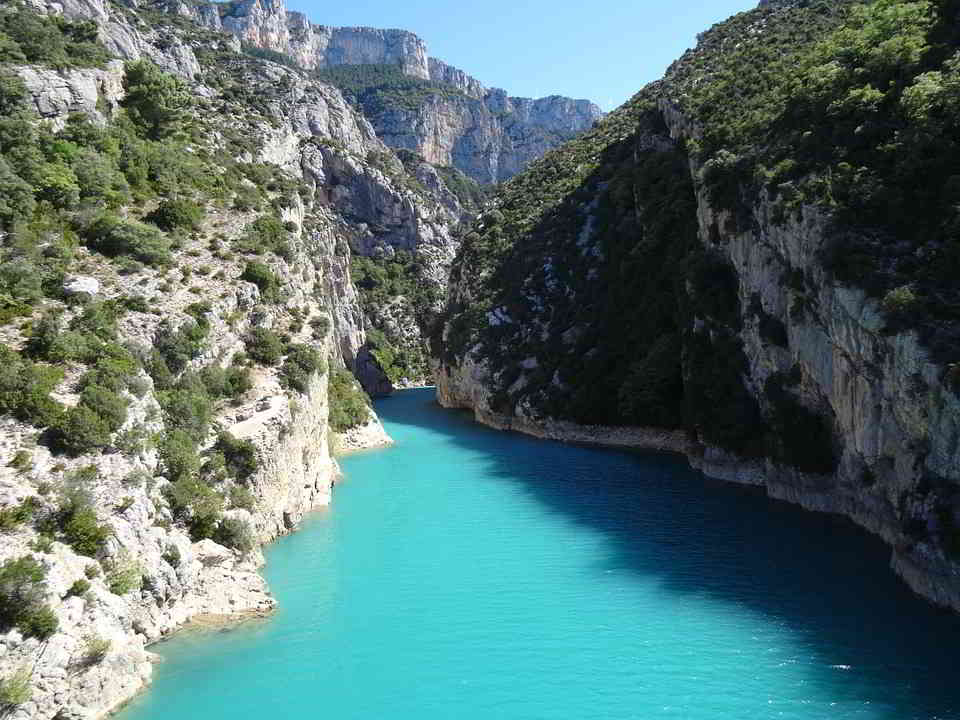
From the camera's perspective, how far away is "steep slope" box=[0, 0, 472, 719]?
1636 centimetres

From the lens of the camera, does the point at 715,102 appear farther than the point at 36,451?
Yes

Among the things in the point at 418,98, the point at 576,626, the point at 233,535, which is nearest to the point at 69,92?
the point at 233,535

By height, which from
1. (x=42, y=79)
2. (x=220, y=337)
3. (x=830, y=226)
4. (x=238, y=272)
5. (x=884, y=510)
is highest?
(x=42, y=79)

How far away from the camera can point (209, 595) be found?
2098 cm

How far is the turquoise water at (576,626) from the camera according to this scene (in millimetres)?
16141

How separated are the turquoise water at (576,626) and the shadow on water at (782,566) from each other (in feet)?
0.27

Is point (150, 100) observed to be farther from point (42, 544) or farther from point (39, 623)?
point (39, 623)

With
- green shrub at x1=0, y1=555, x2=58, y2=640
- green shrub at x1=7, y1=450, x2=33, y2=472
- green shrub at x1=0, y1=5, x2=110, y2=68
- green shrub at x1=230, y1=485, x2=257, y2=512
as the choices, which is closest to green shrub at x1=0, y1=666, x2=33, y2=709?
green shrub at x1=0, y1=555, x2=58, y2=640

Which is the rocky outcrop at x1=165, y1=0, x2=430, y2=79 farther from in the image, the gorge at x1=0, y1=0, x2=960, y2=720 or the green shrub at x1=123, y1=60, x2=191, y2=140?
the gorge at x1=0, y1=0, x2=960, y2=720

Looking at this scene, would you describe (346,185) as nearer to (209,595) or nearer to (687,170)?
(687,170)

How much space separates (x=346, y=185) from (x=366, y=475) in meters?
60.1

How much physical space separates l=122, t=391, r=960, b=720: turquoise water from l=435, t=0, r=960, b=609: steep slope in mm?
2952

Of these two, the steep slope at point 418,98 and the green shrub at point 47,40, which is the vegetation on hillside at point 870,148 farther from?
the steep slope at point 418,98

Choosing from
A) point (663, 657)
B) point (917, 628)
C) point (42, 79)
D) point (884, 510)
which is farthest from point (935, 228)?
point (42, 79)
